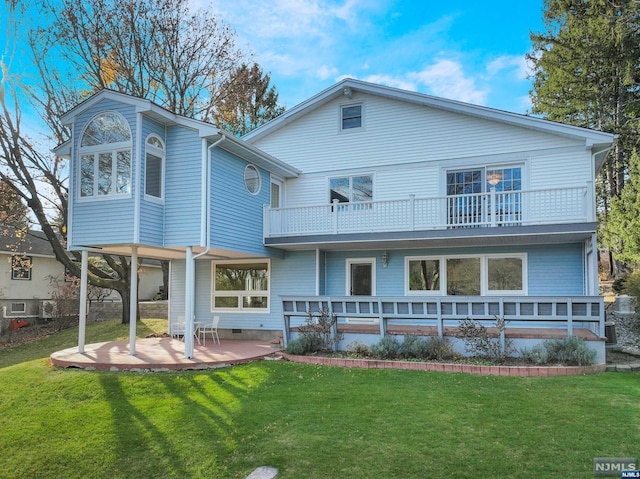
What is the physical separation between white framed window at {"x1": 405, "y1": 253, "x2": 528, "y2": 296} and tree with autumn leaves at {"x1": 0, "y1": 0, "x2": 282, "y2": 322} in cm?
1215

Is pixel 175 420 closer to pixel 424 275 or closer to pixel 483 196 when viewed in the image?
pixel 424 275

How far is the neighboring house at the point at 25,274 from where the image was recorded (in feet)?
70.1

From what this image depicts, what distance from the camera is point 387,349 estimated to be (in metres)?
9.77

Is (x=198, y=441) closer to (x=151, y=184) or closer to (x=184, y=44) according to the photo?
(x=151, y=184)

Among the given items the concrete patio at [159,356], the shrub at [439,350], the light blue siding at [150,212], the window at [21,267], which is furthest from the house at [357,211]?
the window at [21,267]

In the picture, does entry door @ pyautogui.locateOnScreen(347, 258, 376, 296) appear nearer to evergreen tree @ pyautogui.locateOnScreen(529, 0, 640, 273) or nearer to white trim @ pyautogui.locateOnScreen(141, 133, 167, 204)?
white trim @ pyautogui.locateOnScreen(141, 133, 167, 204)

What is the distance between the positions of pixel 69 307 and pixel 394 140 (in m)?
16.1

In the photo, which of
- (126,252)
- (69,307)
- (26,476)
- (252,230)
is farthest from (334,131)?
(69,307)

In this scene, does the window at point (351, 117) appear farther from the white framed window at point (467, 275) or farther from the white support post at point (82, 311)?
the white support post at point (82, 311)

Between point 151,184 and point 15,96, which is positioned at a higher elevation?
point 15,96

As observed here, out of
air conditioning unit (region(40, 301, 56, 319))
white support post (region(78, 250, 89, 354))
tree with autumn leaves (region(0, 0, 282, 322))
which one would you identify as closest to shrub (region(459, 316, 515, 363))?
white support post (region(78, 250, 89, 354))

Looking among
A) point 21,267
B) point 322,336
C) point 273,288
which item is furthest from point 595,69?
point 21,267

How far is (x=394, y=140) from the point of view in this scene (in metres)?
13.8

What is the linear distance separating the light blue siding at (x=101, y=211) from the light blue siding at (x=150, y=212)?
0.21 metres
